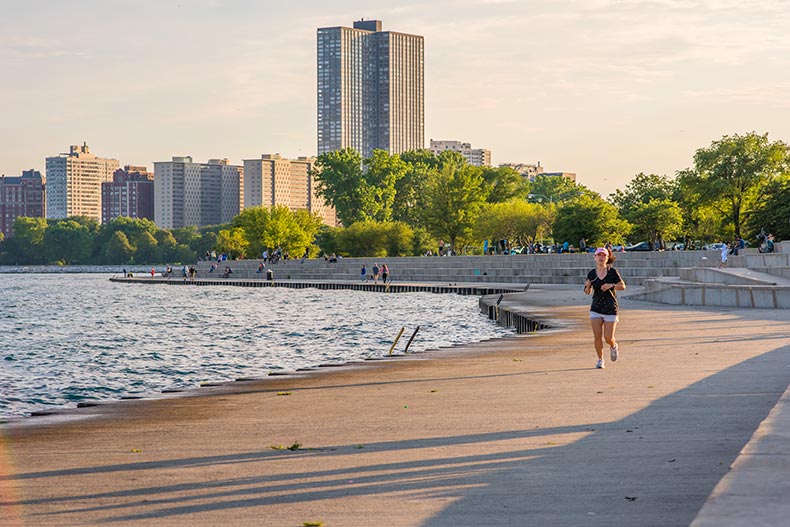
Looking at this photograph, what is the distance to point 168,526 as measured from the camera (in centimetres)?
725

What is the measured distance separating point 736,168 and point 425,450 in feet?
260

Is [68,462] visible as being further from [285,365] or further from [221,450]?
[285,365]

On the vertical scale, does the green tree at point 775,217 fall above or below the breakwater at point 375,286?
above

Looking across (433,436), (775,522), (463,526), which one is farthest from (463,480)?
(775,522)

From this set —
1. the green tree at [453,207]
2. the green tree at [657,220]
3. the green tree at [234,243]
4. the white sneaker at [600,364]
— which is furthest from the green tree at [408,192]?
the white sneaker at [600,364]

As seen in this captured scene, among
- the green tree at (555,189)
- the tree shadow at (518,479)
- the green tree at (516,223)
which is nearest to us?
the tree shadow at (518,479)

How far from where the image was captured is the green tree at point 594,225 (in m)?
90.8

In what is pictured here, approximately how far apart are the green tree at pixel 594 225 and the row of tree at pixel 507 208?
86mm

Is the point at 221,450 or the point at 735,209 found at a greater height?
the point at 735,209

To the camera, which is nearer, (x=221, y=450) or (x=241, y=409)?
(x=221, y=450)

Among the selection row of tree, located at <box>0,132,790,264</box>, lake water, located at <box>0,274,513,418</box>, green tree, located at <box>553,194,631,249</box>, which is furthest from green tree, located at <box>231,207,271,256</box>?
lake water, located at <box>0,274,513,418</box>

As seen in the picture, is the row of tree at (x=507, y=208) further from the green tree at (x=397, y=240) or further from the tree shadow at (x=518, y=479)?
the tree shadow at (x=518, y=479)

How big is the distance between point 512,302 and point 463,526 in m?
39.6

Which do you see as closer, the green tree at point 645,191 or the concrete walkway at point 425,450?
the concrete walkway at point 425,450
